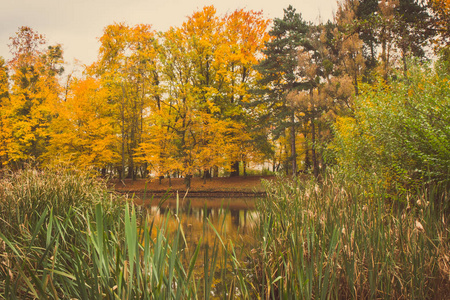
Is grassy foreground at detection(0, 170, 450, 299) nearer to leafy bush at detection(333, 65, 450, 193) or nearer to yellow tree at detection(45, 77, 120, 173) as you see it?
leafy bush at detection(333, 65, 450, 193)

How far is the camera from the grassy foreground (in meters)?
1.31

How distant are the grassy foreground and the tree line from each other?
1275cm

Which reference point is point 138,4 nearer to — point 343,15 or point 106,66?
point 343,15

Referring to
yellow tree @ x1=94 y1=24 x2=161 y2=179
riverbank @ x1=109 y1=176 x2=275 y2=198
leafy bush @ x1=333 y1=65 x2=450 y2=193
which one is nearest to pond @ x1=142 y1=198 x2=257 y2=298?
leafy bush @ x1=333 y1=65 x2=450 y2=193

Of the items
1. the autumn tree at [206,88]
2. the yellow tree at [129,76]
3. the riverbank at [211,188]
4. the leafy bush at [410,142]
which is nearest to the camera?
the leafy bush at [410,142]

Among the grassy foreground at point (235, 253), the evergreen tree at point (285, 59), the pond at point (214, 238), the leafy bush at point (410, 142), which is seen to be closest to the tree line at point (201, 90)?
the evergreen tree at point (285, 59)

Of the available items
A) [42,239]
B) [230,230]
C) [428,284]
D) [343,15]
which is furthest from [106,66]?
[428,284]

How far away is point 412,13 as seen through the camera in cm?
1592

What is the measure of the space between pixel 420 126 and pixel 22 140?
804 inches

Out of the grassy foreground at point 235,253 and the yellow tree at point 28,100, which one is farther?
the yellow tree at point 28,100

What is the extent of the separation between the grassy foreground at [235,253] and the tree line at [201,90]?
12747mm

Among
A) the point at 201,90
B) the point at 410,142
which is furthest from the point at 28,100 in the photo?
the point at 410,142

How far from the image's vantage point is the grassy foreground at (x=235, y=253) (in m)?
1.31

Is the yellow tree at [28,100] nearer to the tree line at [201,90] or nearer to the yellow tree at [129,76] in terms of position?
the tree line at [201,90]
